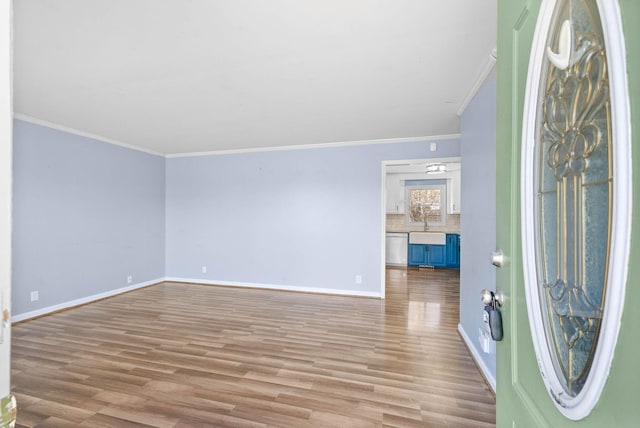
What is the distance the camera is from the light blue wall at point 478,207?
2230 millimetres

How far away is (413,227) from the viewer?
24.8ft

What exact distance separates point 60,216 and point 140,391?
3052 mm

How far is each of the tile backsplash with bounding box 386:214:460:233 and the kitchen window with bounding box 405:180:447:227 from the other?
0.10 meters

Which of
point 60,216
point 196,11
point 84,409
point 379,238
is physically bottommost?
point 84,409

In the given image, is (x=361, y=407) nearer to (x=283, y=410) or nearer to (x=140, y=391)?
(x=283, y=410)

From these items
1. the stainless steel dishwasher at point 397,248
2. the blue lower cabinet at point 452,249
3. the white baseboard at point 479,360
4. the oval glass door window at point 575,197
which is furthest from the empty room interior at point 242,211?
the stainless steel dishwasher at point 397,248

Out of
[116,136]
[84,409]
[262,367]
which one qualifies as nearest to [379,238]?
[262,367]

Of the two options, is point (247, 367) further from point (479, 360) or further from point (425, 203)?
point (425, 203)

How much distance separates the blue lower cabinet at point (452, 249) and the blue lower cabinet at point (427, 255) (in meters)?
0.11

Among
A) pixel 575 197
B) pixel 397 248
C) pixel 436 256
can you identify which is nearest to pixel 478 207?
pixel 575 197

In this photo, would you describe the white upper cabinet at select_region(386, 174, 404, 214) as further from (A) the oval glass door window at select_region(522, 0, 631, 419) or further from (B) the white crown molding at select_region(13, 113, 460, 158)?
(A) the oval glass door window at select_region(522, 0, 631, 419)

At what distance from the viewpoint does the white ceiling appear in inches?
67.4

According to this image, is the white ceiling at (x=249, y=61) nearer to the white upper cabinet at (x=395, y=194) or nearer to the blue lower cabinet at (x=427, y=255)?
the white upper cabinet at (x=395, y=194)

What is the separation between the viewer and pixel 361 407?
200 centimetres
